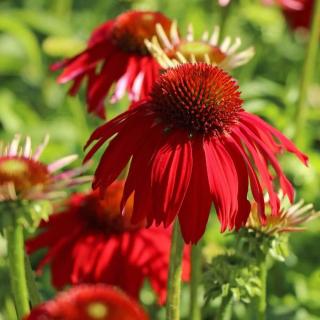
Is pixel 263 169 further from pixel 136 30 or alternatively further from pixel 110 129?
pixel 136 30

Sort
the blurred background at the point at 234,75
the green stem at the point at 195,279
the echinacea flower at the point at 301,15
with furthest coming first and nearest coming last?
the echinacea flower at the point at 301,15 < the blurred background at the point at 234,75 < the green stem at the point at 195,279

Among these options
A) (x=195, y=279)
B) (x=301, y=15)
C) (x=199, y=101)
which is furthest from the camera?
(x=301, y=15)

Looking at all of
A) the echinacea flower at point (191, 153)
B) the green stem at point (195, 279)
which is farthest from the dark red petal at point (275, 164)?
the green stem at point (195, 279)

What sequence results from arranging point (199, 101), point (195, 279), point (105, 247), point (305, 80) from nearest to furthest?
point (199, 101) < point (195, 279) < point (105, 247) < point (305, 80)

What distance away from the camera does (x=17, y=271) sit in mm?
1010

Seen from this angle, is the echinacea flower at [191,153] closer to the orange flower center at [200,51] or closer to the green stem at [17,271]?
the green stem at [17,271]

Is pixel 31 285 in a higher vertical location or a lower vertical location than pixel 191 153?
lower

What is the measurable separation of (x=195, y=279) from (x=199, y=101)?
28 centimetres

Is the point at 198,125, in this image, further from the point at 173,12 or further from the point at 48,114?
the point at 173,12

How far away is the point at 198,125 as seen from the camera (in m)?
1.07

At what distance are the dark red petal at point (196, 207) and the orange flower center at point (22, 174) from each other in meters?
0.17

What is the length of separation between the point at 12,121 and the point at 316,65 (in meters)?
0.81

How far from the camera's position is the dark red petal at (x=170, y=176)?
97cm

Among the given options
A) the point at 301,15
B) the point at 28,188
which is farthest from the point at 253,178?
the point at 301,15
